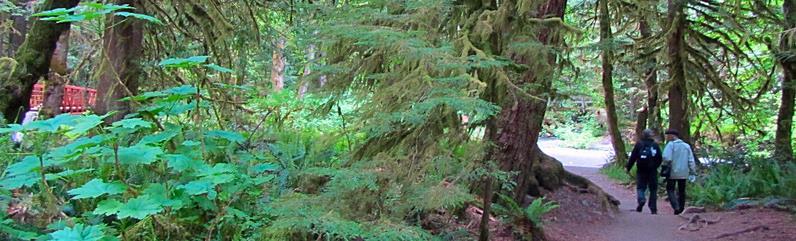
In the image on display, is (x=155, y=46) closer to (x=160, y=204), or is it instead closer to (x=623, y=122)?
(x=160, y=204)

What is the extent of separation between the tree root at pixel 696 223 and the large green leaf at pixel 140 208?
7.96 meters

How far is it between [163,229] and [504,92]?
2.70 m

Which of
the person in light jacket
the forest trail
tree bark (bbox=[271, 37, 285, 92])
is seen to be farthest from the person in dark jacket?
tree bark (bbox=[271, 37, 285, 92])

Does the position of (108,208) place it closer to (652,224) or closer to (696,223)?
(652,224)

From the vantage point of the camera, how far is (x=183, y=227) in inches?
128

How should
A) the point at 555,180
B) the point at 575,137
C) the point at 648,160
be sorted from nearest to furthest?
the point at 648,160
the point at 555,180
the point at 575,137

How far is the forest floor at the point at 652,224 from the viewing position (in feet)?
25.9

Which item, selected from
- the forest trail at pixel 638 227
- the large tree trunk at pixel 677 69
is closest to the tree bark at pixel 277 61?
the forest trail at pixel 638 227

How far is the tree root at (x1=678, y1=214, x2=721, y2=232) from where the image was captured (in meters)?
8.64

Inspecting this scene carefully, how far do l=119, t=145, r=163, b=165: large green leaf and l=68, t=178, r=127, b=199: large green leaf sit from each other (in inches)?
5.2

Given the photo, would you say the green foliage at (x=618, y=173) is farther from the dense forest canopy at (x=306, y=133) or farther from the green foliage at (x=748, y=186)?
the dense forest canopy at (x=306, y=133)

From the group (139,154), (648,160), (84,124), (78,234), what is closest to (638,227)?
(648,160)

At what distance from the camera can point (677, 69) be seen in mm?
12781

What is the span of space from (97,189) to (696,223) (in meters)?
8.64
